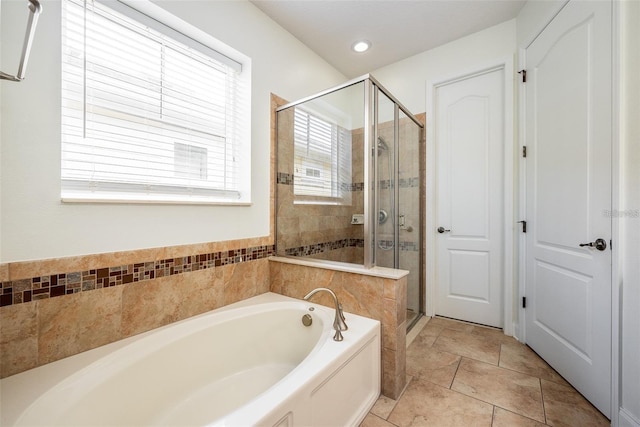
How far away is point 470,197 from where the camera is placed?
7.94 feet

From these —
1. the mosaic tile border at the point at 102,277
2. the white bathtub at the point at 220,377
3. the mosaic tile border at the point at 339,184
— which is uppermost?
the mosaic tile border at the point at 339,184

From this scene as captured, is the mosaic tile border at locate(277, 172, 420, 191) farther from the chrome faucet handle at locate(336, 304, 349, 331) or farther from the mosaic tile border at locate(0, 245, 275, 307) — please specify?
the chrome faucet handle at locate(336, 304, 349, 331)

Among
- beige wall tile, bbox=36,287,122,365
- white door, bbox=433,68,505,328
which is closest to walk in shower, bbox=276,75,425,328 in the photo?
white door, bbox=433,68,505,328

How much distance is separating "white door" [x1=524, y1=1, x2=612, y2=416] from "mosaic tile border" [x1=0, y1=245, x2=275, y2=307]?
6.98 feet

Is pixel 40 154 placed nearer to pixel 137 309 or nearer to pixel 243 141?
pixel 137 309

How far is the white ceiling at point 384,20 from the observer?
6.50ft

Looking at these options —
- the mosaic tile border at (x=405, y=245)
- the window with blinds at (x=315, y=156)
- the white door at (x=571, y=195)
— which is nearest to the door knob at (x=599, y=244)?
the white door at (x=571, y=195)

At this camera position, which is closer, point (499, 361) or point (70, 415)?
point (70, 415)

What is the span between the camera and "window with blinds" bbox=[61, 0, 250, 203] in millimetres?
1240

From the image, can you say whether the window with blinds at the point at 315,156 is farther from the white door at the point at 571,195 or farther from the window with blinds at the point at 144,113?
the white door at the point at 571,195

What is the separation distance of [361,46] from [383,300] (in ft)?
7.53

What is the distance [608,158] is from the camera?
52.2 inches

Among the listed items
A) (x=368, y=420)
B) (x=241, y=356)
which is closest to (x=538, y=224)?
(x=368, y=420)

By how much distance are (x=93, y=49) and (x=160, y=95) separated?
0.33m
